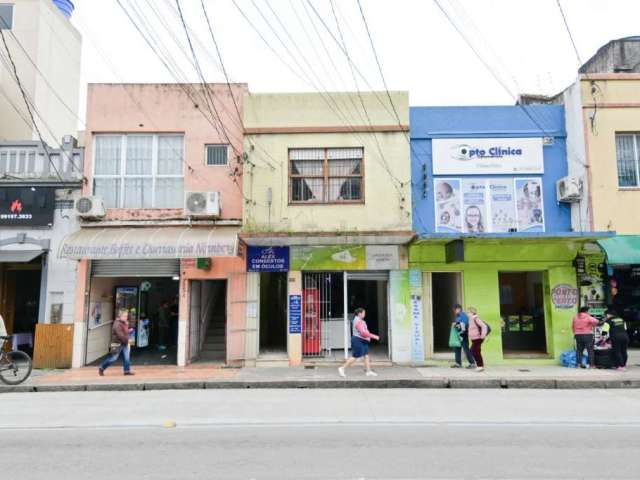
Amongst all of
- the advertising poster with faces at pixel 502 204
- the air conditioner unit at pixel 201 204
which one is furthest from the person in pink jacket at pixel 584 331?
the air conditioner unit at pixel 201 204

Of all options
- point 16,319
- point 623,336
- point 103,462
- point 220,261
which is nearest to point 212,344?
point 220,261

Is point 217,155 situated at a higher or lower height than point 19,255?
higher

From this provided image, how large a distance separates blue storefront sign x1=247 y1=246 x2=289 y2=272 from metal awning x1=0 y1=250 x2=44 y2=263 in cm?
583

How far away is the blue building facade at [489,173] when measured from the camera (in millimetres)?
14031

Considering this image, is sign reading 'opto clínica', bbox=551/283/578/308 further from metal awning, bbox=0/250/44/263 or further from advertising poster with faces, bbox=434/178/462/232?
metal awning, bbox=0/250/44/263

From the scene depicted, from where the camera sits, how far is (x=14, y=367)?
11.3m

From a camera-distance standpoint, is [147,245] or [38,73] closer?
[147,245]

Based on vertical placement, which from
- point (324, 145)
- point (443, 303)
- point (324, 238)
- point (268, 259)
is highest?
point (324, 145)

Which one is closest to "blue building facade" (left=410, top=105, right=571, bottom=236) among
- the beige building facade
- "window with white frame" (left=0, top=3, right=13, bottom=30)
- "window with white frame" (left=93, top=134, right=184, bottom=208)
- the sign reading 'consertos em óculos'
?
the sign reading 'consertos em óculos'

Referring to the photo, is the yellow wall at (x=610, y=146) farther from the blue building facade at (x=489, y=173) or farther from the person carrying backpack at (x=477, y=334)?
the person carrying backpack at (x=477, y=334)

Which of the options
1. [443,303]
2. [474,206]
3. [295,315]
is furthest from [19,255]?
[474,206]

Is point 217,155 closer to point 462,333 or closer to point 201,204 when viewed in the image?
point 201,204

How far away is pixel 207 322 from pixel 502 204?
31.9 ft

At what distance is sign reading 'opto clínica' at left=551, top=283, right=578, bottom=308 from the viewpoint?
13.7 m
